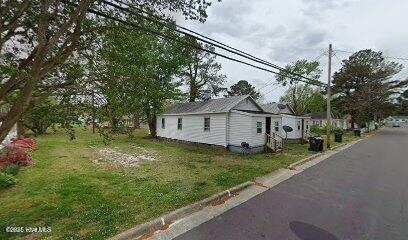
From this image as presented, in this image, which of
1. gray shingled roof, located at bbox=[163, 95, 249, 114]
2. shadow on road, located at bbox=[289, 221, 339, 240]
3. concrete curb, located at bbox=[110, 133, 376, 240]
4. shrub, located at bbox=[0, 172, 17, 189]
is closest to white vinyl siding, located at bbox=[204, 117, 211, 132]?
gray shingled roof, located at bbox=[163, 95, 249, 114]

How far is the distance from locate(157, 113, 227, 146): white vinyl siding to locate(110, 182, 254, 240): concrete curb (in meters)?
11.2

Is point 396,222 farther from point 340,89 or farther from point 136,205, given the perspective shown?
point 340,89

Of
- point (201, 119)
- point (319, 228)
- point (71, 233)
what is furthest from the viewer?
point (201, 119)

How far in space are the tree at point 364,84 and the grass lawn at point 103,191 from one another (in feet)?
134

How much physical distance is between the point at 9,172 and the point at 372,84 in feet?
172

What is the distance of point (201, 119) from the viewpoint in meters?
21.9

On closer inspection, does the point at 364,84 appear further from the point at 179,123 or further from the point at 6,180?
the point at 6,180

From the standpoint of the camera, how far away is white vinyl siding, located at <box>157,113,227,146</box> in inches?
773

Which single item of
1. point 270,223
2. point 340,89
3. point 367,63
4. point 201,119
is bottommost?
point 270,223

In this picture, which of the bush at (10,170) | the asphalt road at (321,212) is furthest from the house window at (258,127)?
the bush at (10,170)

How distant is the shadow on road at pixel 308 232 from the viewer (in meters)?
5.45

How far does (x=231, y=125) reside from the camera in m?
18.9

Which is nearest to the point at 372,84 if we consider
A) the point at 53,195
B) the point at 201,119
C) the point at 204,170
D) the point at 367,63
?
the point at 367,63

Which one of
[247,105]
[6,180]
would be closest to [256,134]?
[247,105]
